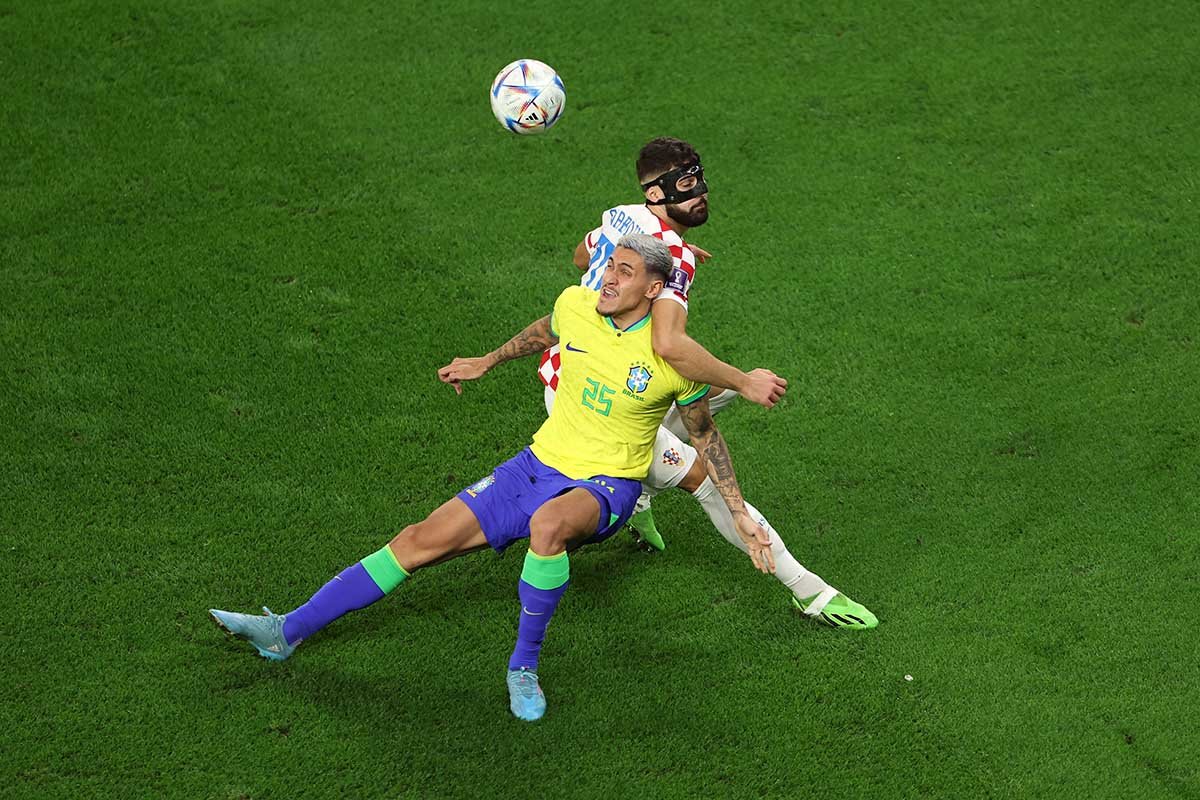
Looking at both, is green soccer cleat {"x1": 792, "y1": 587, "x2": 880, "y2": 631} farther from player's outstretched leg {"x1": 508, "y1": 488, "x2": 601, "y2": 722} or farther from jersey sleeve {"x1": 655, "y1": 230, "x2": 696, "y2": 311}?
jersey sleeve {"x1": 655, "y1": 230, "x2": 696, "y2": 311}

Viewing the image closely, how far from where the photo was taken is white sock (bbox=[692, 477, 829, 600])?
5.51 metres

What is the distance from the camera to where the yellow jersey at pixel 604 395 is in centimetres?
496

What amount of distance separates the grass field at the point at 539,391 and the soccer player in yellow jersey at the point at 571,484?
239mm

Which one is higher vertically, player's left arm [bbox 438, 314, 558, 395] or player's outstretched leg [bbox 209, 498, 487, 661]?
player's left arm [bbox 438, 314, 558, 395]

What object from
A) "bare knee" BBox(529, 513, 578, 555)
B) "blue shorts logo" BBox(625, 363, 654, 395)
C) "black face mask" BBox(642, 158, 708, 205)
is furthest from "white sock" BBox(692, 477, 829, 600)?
"black face mask" BBox(642, 158, 708, 205)

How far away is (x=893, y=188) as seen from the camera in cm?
807

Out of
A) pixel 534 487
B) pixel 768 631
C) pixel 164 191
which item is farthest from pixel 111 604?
pixel 164 191

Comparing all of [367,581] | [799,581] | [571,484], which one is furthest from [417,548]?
[799,581]

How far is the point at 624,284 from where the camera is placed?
16.1 ft

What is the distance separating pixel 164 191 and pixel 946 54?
505 centimetres

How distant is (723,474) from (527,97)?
1.97 m

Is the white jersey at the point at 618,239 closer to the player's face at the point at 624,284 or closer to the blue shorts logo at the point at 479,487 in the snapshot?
the player's face at the point at 624,284

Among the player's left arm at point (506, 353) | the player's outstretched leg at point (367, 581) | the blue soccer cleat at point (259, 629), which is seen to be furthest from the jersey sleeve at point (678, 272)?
the blue soccer cleat at point (259, 629)

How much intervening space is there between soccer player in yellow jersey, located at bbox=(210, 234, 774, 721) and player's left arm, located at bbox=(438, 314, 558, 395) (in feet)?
0.41
